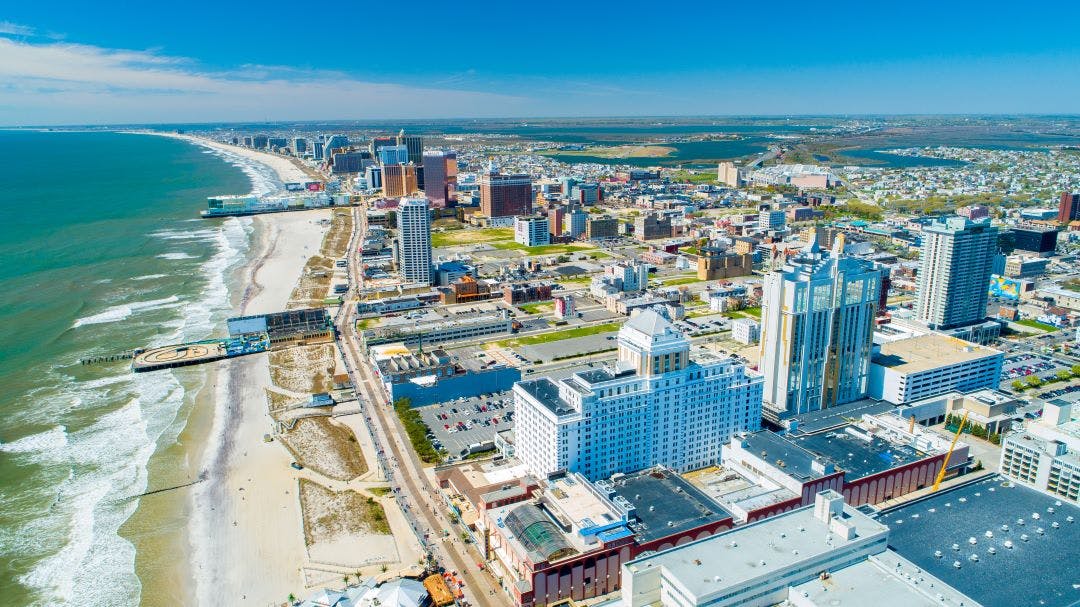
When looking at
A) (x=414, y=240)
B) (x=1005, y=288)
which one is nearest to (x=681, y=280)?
(x=414, y=240)

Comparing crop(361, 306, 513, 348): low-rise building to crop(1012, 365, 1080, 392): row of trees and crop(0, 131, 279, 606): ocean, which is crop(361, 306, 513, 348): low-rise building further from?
crop(1012, 365, 1080, 392): row of trees

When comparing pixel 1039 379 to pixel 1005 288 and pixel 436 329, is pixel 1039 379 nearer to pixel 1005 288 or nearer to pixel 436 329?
pixel 1005 288

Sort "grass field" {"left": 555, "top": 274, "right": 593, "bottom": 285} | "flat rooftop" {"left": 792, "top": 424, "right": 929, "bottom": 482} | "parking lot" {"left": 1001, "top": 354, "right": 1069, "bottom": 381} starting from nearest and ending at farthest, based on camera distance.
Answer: "flat rooftop" {"left": 792, "top": 424, "right": 929, "bottom": 482} → "parking lot" {"left": 1001, "top": 354, "right": 1069, "bottom": 381} → "grass field" {"left": 555, "top": 274, "right": 593, "bottom": 285}

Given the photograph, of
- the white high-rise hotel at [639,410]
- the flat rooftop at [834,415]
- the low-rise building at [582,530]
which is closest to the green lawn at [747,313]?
the flat rooftop at [834,415]

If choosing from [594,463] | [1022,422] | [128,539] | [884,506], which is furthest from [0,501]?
[1022,422]

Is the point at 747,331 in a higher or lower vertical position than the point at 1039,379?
higher

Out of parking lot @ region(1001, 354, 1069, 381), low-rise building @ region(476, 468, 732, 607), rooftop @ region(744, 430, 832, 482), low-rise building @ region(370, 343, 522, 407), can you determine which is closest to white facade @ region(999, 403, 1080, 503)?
rooftop @ region(744, 430, 832, 482)
